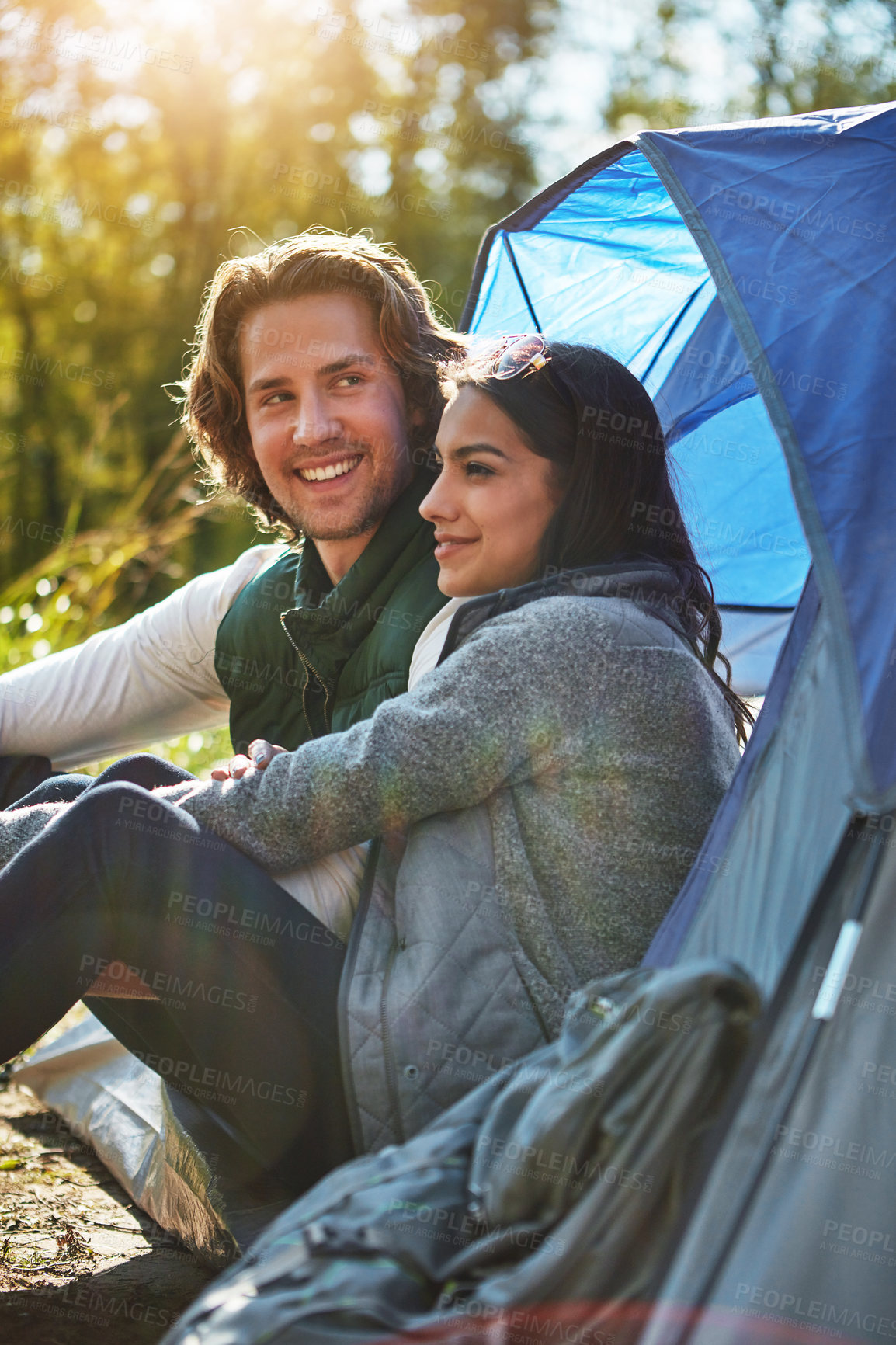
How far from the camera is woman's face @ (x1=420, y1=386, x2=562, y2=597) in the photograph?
2139mm

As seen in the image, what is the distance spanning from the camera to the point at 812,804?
1.68 m

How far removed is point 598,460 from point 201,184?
14106mm

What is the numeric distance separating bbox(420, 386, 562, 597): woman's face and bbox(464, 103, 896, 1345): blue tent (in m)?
0.44

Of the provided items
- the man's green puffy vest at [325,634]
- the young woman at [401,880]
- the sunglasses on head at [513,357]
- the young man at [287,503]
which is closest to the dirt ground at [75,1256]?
the young woman at [401,880]

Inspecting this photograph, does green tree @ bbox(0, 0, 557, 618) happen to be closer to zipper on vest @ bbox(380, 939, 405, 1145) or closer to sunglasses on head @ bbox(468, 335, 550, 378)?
sunglasses on head @ bbox(468, 335, 550, 378)

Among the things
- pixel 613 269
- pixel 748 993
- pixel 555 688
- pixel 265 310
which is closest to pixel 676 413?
pixel 613 269

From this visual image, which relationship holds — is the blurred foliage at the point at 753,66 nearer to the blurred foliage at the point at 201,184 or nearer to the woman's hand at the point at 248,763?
the blurred foliage at the point at 201,184

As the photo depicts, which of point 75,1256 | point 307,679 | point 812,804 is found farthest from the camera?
point 307,679

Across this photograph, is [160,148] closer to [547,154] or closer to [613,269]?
[547,154]

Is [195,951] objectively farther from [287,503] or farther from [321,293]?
[321,293]

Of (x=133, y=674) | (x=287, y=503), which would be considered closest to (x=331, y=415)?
(x=287, y=503)

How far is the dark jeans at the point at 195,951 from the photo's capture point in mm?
1776

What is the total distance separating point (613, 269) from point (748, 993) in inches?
86.2

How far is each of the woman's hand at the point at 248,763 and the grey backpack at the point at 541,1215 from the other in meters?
0.77
